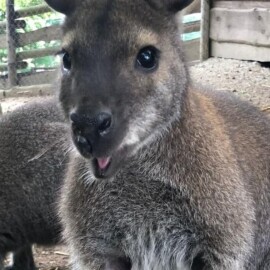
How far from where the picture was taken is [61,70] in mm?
2750

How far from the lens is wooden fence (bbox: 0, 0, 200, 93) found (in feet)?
29.8

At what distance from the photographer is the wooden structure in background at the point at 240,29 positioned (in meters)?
7.77

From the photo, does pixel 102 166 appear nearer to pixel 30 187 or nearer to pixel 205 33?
pixel 30 187

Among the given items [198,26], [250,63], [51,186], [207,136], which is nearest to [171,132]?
[207,136]

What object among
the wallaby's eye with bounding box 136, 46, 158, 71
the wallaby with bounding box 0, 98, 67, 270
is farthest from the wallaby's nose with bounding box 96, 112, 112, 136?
the wallaby with bounding box 0, 98, 67, 270

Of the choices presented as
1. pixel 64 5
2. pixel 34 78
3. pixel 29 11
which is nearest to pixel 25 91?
pixel 34 78

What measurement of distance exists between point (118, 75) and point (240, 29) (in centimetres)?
581

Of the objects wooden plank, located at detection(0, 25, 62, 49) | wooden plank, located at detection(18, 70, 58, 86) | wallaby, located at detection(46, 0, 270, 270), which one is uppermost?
wallaby, located at detection(46, 0, 270, 270)

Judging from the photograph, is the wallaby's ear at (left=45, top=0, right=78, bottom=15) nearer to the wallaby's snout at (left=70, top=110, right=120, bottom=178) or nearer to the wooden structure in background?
the wallaby's snout at (left=70, top=110, right=120, bottom=178)

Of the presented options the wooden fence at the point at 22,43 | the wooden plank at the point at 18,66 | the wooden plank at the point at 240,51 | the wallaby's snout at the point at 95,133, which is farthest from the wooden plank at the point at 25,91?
the wallaby's snout at the point at 95,133

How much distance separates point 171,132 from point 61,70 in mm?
495

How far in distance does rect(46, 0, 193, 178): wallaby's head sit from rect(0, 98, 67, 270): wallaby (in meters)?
1.47

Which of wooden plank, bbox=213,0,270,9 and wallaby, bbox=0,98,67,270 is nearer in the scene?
wallaby, bbox=0,98,67,270

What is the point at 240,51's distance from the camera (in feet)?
26.6
